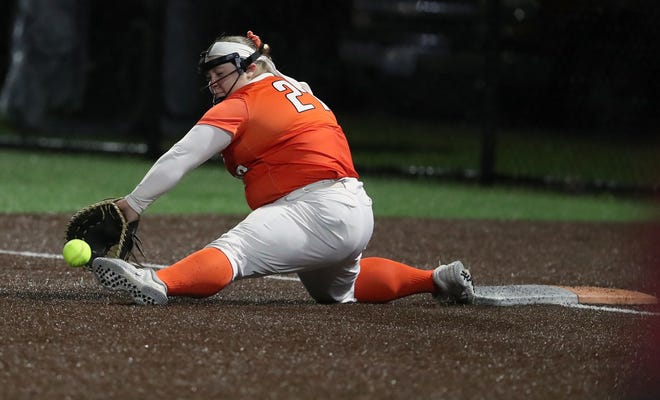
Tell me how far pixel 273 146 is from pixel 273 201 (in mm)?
237

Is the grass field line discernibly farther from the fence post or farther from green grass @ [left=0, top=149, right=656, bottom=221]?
the fence post

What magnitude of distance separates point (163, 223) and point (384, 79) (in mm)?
7160

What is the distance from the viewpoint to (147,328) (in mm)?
5102

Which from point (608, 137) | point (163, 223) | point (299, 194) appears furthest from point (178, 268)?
point (608, 137)

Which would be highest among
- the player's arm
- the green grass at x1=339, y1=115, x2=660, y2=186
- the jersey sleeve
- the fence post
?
the jersey sleeve

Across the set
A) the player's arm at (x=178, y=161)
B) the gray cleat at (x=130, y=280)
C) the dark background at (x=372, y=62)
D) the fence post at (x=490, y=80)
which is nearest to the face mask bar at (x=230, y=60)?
the player's arm at (x=178, y=161)

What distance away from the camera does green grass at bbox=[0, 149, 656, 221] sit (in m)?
10.9

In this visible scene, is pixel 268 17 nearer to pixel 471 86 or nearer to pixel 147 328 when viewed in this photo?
pixel 471 86

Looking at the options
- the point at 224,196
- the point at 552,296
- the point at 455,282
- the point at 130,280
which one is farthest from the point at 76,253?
the point at 224,196

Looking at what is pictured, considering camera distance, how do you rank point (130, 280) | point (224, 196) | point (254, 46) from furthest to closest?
point (224, 196)
point (254, 46)
point (130, 280)

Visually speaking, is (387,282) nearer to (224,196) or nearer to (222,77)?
(222,77)

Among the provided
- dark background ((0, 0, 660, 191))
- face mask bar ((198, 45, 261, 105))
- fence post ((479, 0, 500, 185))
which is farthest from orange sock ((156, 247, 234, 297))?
fence post ((479, 0, 500, 185))

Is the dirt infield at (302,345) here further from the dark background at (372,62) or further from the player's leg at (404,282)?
the dark background at (372,62)

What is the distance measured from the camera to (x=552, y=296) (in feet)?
21.0
